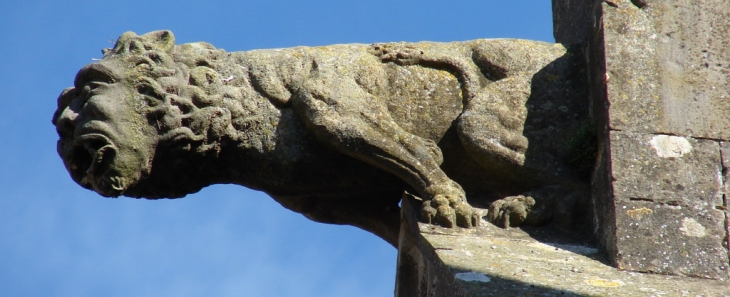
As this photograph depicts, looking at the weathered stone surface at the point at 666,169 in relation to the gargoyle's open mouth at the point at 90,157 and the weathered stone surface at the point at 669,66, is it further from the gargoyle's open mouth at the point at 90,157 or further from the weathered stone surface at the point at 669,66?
the gargoyle's open mouth at the point at 90,157

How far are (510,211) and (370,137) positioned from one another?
0.82 m

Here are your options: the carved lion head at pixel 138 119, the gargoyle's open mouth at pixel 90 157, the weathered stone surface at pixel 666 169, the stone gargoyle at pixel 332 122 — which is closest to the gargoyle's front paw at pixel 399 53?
the stone gargoyle at pixel 332 122

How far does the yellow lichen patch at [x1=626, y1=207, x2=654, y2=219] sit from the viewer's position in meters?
6.98

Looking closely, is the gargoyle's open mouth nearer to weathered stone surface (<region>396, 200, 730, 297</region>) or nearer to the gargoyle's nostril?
the gargoyle's nostril

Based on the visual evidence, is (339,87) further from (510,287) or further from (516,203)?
(510,287)

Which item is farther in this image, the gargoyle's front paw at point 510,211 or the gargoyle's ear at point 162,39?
the gargoyle's ear at point 162,39

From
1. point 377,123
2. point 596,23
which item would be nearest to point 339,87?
point 377,123

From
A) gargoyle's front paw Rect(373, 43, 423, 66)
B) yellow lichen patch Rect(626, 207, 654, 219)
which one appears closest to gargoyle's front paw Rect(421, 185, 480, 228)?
yellow lichen patch Rect(626, 207, 654, 219)

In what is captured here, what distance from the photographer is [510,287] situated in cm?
635

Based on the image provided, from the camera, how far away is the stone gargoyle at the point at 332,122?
758 centimetres

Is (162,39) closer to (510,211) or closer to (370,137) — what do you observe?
(370,137)

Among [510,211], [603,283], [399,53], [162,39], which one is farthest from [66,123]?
[603,283]

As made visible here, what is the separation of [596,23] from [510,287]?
2031 millimetres

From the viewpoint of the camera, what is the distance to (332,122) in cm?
760
